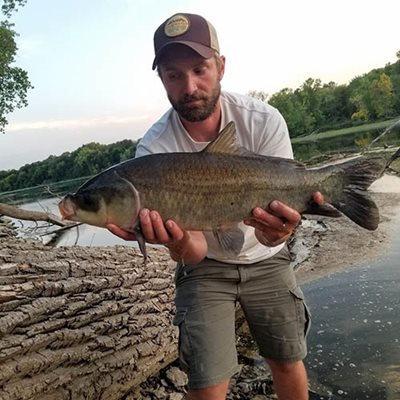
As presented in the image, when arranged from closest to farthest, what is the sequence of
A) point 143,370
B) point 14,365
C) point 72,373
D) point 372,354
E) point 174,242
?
1. point 174,242
2. point 14,365
3. point 72,373
4. point 143,370
5. point 372,354

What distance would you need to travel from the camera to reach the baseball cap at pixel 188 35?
3561mm

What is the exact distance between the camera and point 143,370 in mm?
4918

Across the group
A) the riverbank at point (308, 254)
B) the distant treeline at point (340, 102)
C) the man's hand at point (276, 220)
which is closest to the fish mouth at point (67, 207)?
the man's hand at point (276, 220)

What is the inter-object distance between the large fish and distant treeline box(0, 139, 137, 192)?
2226 inches

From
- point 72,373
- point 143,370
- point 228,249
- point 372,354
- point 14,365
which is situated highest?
point 228,249

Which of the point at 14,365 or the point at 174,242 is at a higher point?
the point at 174,242

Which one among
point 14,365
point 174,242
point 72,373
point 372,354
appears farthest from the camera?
point 372,354

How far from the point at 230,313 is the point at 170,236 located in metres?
1.01

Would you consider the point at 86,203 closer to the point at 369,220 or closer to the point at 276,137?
the point at 276,137

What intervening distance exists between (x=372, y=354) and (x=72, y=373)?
11.4ft

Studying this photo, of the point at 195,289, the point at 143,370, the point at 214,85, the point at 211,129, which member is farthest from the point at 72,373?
the point at 214,85

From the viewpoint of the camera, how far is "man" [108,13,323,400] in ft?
11.6

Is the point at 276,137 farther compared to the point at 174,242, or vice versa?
the point at 276,137

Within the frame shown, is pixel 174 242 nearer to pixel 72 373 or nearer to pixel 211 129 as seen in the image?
pixel 211 129
